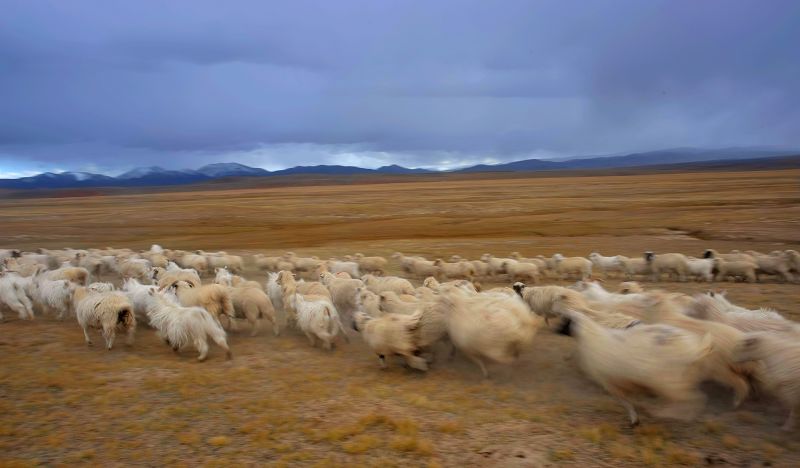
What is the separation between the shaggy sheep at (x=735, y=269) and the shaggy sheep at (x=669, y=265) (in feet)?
2.97

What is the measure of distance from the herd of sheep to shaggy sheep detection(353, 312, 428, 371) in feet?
0.06

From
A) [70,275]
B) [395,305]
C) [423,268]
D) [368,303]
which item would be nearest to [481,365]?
[395,305]

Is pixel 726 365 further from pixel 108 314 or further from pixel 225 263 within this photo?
pixel 225 263

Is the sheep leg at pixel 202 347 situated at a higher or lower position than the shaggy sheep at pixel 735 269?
higher

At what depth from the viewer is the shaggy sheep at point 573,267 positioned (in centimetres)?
1700

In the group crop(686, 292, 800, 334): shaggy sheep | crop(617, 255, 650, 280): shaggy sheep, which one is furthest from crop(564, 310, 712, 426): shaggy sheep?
crop(617, 255, 650, 280): shaggy sheep

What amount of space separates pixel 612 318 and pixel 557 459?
3.03 metres

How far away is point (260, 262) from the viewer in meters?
20.2

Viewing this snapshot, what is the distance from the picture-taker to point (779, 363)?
18.6 feet

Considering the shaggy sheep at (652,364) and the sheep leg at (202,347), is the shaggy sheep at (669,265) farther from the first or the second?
the sheep leg at (202,347)

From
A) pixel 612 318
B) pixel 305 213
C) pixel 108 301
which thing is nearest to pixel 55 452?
pixel 108 301

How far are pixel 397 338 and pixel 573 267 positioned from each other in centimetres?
1107

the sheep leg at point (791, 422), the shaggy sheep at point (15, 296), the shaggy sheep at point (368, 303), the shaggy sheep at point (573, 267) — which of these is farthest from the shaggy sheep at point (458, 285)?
the shaggy sheep at point (15, 296)

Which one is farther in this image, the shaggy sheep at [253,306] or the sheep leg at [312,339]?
the shaggy sheep at [253,306]
